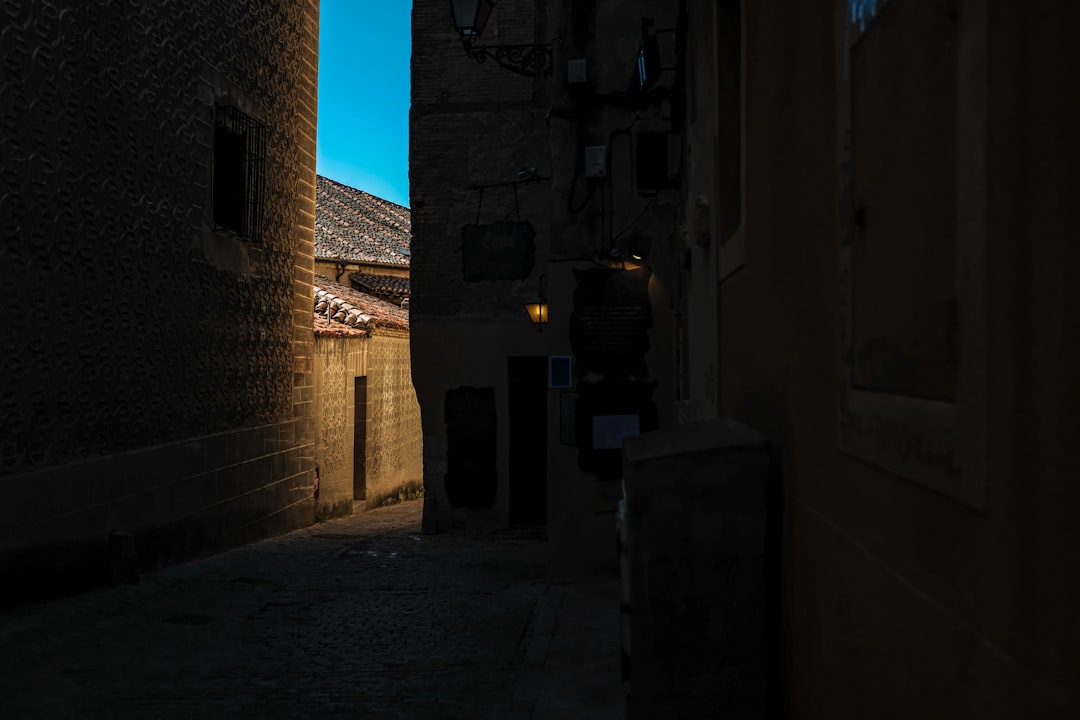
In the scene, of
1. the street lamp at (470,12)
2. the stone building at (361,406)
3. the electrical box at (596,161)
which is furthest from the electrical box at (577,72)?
the stone building at (361,406)

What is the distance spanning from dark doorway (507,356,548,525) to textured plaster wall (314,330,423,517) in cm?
314

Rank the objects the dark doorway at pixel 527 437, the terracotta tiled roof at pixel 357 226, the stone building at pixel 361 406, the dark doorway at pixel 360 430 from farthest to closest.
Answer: the terracotta tiled roof at pixel 357 226, the dark doorway at pixel 360 430, the stone building at pixel 361 406, the dark doorway at pixel 527 437

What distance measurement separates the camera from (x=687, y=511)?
10.3 feet

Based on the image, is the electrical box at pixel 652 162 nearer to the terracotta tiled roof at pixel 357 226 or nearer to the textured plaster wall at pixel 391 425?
the textured plaster wall at pixel 391 425

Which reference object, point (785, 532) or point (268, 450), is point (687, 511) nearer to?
point (785, 532)

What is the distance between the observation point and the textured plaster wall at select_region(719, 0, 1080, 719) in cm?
135

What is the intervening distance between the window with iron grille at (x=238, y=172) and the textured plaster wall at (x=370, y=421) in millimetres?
4078

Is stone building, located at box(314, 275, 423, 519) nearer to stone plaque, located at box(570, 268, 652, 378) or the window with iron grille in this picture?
the window with iron grille

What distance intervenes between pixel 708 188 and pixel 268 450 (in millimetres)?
8983

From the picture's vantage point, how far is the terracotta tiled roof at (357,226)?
32469mm

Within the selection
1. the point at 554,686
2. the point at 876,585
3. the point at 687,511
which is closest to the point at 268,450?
the point at 554,686

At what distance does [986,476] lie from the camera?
1598 millimetres

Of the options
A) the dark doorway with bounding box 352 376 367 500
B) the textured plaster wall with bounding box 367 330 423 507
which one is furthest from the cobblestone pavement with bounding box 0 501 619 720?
the textured plaster wall with bounding box 367 330 423 507

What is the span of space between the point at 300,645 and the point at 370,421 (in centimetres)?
1248
